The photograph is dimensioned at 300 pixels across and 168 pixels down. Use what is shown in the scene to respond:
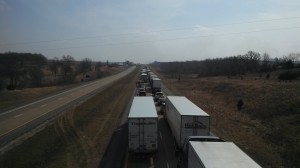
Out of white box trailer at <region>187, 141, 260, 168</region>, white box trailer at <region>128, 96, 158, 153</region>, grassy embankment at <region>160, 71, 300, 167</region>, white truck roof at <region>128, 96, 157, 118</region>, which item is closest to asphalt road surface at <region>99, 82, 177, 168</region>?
white box trailer at <region>128, 96, 158, 153</region>

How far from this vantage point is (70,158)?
22.3 metres

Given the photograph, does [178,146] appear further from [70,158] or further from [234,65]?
[234,65]

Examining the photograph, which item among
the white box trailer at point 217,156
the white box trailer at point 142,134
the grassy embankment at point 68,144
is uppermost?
the white box trailer at point 217,156

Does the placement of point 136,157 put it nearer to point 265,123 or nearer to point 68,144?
point 68,144

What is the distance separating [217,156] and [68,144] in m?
16.1

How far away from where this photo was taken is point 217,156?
1282cm

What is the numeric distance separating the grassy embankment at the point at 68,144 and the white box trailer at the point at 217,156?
29.6ft

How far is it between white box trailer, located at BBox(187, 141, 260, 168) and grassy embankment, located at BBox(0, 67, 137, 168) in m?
9.02

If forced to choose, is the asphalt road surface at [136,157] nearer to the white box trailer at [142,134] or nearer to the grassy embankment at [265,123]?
the white box trailer at [142,134]

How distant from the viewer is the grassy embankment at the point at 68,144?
70.5ft

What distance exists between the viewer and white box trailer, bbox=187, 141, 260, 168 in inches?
463

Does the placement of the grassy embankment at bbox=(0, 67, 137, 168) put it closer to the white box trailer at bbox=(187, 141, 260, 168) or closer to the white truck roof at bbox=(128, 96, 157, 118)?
the white truck roof at bbox=(128, 96, 157, 118)

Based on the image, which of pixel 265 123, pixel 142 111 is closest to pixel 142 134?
pixel 142 111

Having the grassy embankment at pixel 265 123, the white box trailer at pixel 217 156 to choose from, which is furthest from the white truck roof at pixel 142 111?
the white box trailer at pixel 217 156
